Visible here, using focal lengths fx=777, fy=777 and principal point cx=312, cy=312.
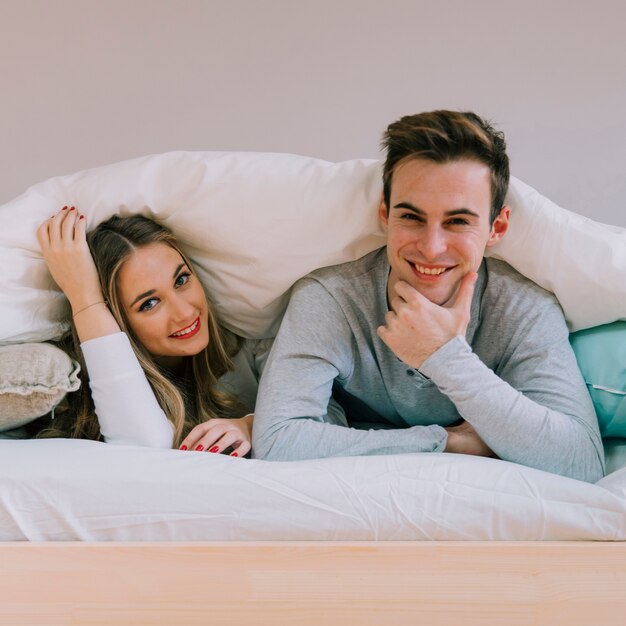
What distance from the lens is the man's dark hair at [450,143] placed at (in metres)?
1.31

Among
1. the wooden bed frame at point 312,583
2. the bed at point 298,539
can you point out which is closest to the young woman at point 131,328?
the bed at point 298,539

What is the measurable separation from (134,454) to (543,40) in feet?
4.80

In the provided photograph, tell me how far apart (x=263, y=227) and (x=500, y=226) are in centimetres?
44

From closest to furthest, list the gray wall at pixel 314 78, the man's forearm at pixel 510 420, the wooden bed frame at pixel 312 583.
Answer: the wooden bed frame at pixel 312 583, the man's forearm at pixel 510 420, the gray wall at pixel 314 78

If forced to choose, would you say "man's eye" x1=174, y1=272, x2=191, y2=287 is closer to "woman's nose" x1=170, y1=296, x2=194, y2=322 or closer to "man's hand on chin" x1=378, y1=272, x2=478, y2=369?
"woman's nose" x1=170, y1=296, x2=194, y2=322

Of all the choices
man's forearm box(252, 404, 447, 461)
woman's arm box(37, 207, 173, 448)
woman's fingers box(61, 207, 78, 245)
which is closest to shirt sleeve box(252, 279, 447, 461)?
man's forearm box(252, 404, 447, 461)

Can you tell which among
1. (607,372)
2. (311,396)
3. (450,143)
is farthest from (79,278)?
(607,372)

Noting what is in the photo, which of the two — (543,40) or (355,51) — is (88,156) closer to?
(355,51)

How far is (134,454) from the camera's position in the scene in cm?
125

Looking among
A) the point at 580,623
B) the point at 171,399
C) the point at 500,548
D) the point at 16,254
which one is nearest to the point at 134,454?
the point at 171,399

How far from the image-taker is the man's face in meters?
1.30

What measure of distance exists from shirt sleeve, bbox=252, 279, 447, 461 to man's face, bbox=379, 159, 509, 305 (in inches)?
6.8

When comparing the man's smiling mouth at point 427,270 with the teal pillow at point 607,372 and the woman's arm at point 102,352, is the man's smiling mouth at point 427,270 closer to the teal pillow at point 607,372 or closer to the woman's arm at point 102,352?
the teal pillow at point 607,372

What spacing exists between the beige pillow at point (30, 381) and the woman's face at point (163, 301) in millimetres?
165
